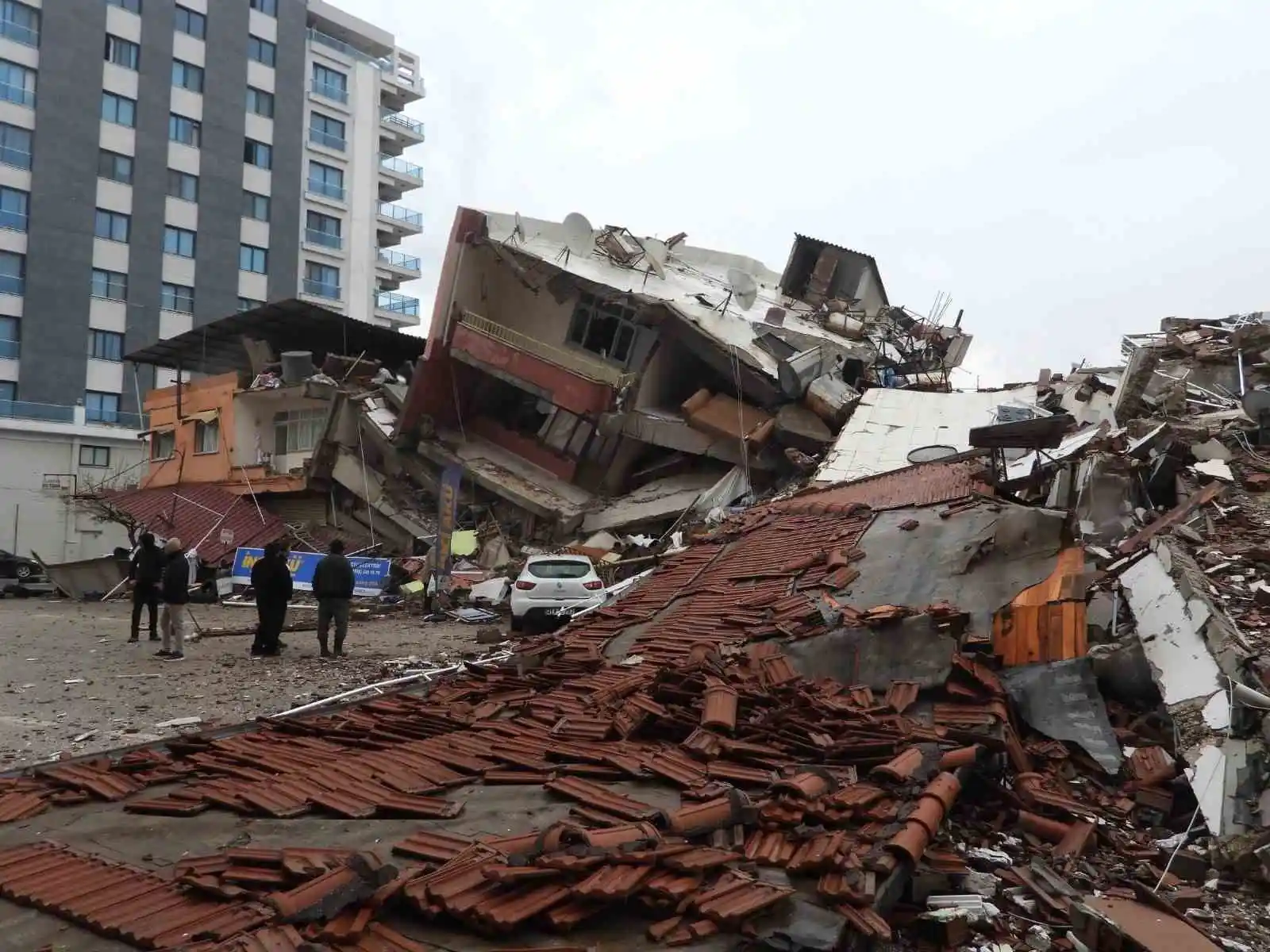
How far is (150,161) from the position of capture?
1802 inches

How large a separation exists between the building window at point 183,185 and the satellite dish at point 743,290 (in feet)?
A: 104

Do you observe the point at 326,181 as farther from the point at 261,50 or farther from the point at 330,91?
the point at 261,50

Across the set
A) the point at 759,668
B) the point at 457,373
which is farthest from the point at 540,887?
the point at 457,373

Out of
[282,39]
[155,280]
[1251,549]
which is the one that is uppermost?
[282,39]

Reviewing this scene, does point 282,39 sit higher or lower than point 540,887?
higher

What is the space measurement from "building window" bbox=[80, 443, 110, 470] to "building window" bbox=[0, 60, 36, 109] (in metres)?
16.0

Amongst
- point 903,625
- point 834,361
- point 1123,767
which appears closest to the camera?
point 1123,767

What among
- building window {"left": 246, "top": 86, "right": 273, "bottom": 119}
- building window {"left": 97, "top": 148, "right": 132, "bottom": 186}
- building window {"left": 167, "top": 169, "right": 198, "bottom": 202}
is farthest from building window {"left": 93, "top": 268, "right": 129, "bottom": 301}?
building window {"left": 246, "top": 86, "right": 273, "bottom": 119}

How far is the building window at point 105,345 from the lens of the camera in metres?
43.7

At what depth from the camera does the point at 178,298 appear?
46781mm

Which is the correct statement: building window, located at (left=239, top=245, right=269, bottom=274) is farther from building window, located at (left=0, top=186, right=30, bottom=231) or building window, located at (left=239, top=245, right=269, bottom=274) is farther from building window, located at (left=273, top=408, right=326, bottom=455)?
building window, located at (left=273, top=408, right=326, bottom=455)

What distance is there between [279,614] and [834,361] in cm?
1481

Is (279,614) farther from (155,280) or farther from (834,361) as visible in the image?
(155,280)

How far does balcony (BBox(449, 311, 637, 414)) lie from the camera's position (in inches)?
912
